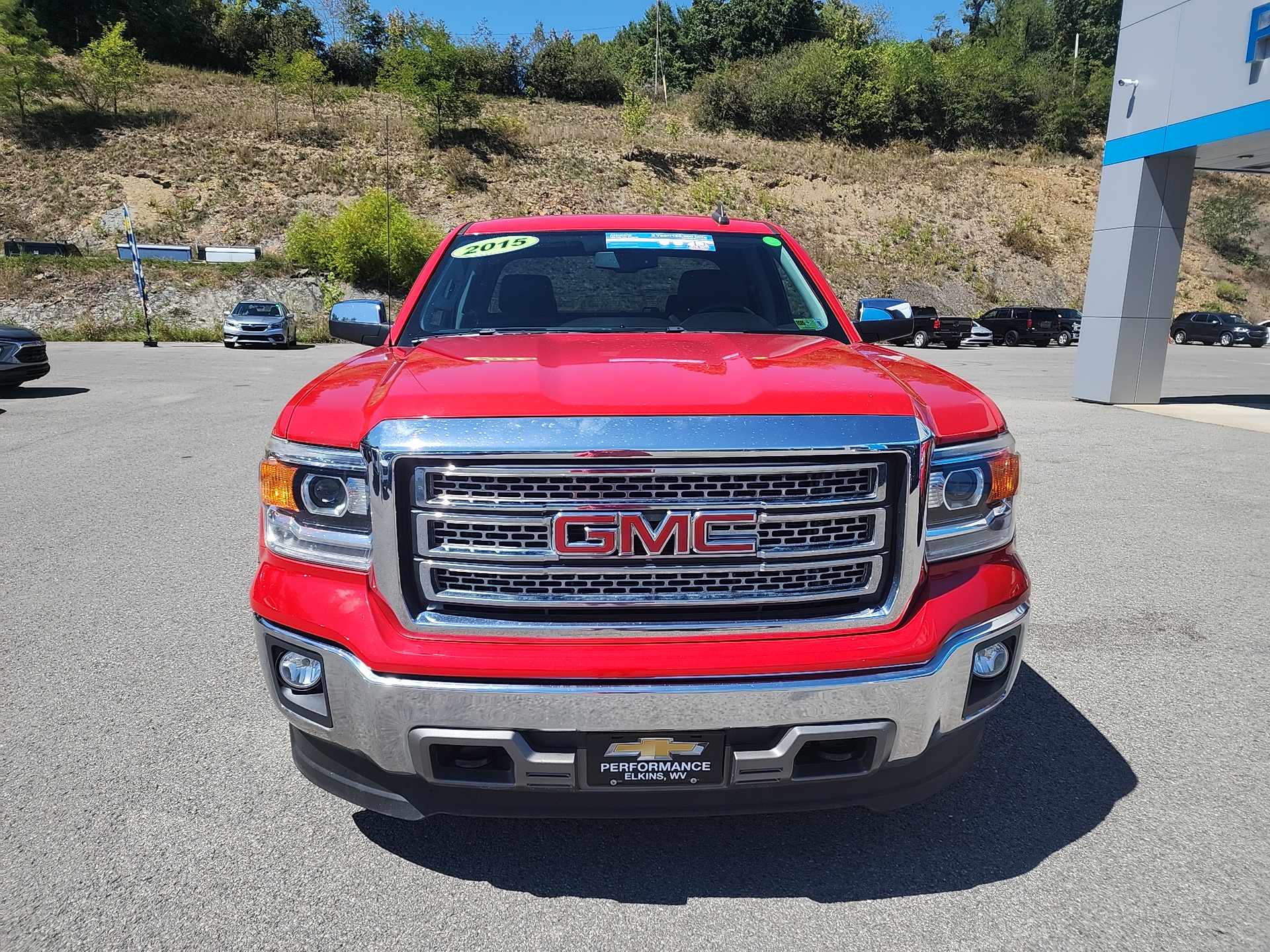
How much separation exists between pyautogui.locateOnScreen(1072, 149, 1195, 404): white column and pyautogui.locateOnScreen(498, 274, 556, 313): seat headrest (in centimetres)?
1236

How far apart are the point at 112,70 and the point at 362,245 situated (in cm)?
2720

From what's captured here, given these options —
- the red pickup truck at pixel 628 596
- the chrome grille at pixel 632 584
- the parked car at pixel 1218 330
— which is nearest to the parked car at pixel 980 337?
the parked car at pixel 1218 330

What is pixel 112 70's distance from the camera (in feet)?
167

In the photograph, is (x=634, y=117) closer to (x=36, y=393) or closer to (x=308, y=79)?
(x=308, y=79)

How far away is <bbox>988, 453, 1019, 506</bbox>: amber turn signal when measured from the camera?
2400 millimetres

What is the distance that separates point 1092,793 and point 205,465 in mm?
7728

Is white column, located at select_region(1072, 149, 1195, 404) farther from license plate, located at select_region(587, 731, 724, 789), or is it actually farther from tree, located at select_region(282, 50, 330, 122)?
tree, located at select_region(282, 50, 330, 122)

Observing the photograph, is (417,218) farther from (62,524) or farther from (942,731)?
(942,731)

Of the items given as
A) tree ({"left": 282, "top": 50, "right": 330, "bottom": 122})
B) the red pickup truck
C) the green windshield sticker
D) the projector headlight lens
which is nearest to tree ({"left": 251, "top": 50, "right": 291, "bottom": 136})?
tree ({"left": 282, "top": 50, "right": 330, "bottom": 122})

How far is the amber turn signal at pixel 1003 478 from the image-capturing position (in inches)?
94.5

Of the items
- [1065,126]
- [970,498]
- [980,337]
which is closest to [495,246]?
[970,498]

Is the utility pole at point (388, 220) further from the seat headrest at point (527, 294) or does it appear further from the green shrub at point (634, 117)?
the seat headrest at point (527, 294)

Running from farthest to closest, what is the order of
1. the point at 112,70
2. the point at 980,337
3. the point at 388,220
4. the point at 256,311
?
the point at 112,70, the point at 980,337, the point at 388,220, the point at 256,311

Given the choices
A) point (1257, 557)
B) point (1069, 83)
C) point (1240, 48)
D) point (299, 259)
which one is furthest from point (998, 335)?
point (1069, 83)
